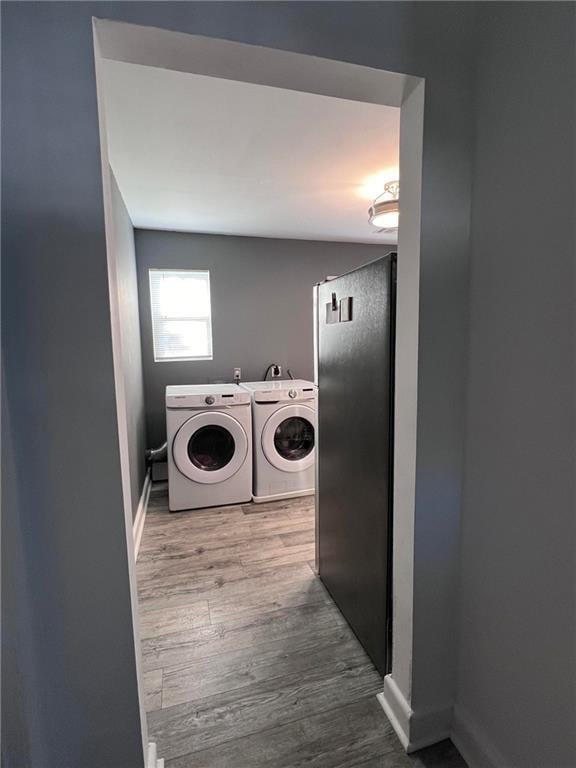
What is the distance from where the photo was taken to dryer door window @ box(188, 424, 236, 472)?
295 cm

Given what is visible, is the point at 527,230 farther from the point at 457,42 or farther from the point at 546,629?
the point at 546,629

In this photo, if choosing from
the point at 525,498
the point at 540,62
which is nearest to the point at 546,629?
the point at 525,498

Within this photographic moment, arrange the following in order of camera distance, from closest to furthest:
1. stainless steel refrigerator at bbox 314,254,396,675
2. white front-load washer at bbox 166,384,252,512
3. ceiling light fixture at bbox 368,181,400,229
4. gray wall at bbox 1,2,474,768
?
gray wall at bbox 1,2,474,768 < stainless steel refrigerator at bbox 314,254,396,675 < ceiling light fixture at bbox 368,181,400,229 < white front-load washer at bbox 166,384,252,512

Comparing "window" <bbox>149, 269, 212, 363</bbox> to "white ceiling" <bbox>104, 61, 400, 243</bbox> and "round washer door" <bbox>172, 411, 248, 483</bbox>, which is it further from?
"round washer door" <bbox>172, 411, 248, 483</bbox>

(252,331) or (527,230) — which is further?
(252,331)

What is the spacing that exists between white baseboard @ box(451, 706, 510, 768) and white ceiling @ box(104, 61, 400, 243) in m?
2.34

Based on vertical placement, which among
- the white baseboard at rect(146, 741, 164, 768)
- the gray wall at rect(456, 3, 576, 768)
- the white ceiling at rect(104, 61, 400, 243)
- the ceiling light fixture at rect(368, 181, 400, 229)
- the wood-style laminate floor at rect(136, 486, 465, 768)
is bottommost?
the wood-style laminate floor at rect(136, 486, 465, 768)

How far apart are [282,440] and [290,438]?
0.08 meters

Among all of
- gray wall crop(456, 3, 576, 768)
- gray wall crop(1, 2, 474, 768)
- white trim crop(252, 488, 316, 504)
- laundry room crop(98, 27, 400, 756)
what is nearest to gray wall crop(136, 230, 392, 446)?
laundry room crop(98, 27, 400, 756)

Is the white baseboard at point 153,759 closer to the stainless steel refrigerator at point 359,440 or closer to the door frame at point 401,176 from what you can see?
the door frame at point 401,176

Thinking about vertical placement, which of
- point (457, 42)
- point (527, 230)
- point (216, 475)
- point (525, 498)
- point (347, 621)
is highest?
point (457, 42)

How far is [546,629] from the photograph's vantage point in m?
0.88

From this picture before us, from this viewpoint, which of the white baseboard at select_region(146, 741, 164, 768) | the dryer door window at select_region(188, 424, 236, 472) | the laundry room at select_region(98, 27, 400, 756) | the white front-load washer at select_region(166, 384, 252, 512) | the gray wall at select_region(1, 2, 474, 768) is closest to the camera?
the gray wall at select_region(1, 2, 474, 768)

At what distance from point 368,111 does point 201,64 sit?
99cm
